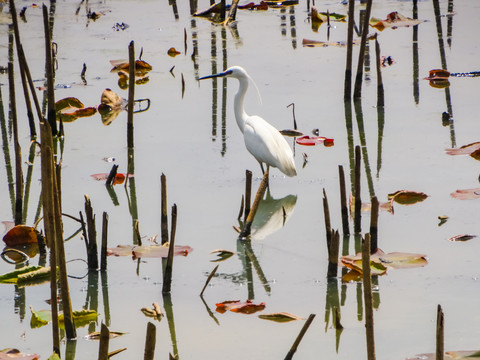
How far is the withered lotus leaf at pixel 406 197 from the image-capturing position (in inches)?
201

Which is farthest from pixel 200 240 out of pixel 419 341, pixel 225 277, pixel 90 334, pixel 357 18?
pixel 357 18

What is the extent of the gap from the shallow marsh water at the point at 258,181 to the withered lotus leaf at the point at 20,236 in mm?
204

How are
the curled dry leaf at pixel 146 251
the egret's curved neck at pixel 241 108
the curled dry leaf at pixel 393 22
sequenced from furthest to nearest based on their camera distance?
the curled dry leaf at pixel 393 22, the egret's curved neck at pixel 241 108, the curled dry leaf at pixel 146 251

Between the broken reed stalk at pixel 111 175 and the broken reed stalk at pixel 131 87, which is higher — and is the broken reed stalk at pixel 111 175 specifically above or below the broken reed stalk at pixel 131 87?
below

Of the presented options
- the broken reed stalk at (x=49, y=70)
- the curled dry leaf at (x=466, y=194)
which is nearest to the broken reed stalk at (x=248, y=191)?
the curled dry leaf at (x=466, y=194)

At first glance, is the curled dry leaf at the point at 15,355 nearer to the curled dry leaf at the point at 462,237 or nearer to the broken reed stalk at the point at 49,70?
the curled dry leaf at the point at 462,237

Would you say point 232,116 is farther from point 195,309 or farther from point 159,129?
point 195,309

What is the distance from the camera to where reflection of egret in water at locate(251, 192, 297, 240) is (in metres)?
4.83

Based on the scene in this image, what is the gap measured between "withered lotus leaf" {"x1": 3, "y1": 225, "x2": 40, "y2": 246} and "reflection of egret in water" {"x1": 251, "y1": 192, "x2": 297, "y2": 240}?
3.82 feet

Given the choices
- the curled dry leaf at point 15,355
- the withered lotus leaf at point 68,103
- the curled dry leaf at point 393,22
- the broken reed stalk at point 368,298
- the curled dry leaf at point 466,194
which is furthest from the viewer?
the curled dry leaf at point 393,22

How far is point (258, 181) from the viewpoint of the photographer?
19.0 feet

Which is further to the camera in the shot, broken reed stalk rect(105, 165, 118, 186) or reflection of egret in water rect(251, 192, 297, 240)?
broken reed stalk rect(105, 165, 118, 186)

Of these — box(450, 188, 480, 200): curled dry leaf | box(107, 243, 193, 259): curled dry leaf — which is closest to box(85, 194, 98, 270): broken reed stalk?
box(107, 243, 193, 259): curled dry leaf

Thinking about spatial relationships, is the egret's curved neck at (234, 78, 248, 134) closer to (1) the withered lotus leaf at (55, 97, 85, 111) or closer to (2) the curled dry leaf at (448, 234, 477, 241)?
(1) the withered lotus leaf at (55, 97, 85, 111)
